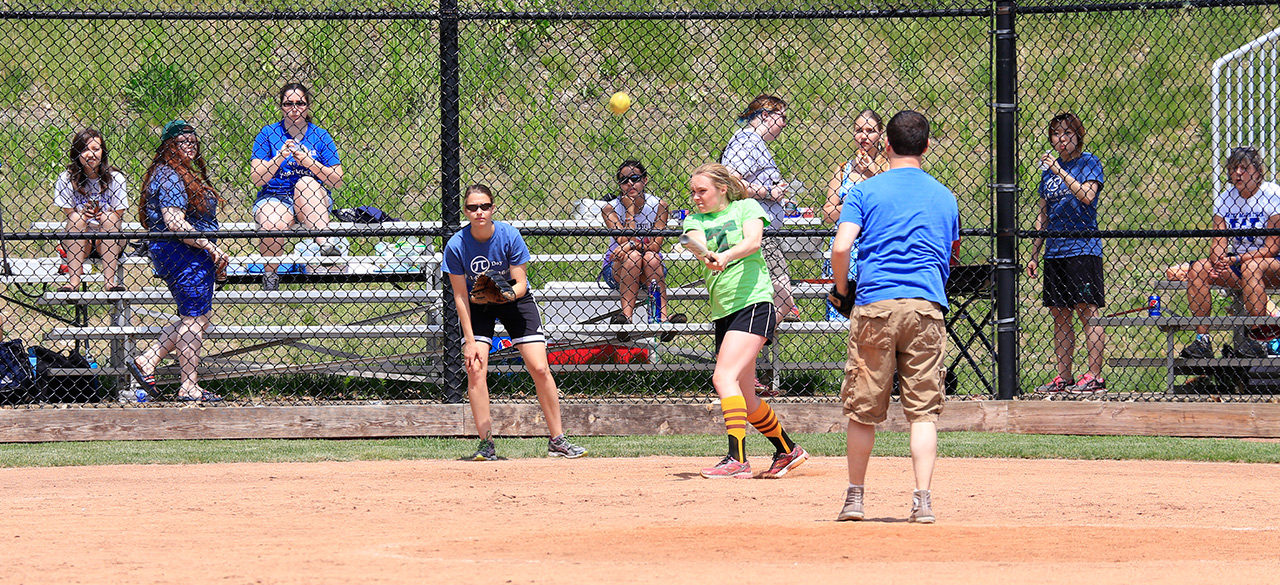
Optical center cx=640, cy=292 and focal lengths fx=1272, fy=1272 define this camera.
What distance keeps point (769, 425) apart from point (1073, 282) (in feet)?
10.4

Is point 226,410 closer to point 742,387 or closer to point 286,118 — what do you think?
point 286,118

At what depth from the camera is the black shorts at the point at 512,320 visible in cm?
725

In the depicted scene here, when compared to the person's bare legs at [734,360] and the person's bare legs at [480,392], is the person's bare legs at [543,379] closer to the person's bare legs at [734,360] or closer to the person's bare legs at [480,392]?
the person's bare legs at [480,392]

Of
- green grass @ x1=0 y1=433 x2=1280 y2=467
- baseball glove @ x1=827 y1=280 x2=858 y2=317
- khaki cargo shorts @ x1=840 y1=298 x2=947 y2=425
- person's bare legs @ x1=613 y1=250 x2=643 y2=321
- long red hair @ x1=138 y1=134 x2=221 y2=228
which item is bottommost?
green grass @ x1=0 y1=433 x2=1280 y2=467

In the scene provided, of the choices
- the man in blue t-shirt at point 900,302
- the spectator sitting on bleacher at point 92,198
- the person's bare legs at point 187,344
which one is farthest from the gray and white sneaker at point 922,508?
the spectator sitting on bleacher at point 92,198

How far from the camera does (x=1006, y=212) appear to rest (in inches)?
328

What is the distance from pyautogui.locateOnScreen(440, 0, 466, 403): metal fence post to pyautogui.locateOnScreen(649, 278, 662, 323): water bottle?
1.44 m

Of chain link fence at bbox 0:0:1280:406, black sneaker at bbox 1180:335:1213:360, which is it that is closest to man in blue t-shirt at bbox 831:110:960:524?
chain link fence at bbox 0:0:1280:406

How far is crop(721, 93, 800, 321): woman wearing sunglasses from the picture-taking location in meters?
8.46

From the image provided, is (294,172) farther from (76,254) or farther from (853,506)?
(853,506)

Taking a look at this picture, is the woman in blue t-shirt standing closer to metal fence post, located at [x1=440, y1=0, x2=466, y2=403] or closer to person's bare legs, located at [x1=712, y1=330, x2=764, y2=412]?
person's bare legs, located at [x1=712, y1=330, x2=764, y2=412]

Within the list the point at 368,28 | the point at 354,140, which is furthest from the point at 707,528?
the point at 368,28

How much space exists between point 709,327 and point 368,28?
9.92 metres

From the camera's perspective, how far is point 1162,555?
173 inches
